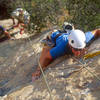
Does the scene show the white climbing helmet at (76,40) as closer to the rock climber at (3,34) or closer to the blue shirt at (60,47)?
the blue shirt at (60,47)

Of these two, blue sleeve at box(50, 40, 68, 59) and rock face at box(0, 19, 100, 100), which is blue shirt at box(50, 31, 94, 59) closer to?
blue sleeve at box(50, 40, 68, 59)

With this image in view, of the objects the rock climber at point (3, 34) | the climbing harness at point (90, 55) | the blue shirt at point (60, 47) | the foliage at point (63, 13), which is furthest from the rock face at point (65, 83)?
the rock climber at point (3, 34)

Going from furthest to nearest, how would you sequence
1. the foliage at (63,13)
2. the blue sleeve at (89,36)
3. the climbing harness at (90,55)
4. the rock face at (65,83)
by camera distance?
the foliage at (63,13) < the blue sleeve at (89,36) < the climbing harness at (90,55) < the rock face at (65,83)

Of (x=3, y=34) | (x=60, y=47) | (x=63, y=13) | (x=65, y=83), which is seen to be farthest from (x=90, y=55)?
(x=3, y=34)

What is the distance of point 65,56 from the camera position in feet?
10.1

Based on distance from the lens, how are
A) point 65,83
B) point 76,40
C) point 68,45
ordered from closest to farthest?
1. point 65,83
2. point 76,40
3. point 68,45

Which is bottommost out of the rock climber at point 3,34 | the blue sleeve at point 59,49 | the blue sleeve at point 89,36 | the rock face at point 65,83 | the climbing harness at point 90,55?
the rock climber at point 3,34

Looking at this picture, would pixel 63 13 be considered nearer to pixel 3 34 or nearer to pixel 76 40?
pixel 3 34

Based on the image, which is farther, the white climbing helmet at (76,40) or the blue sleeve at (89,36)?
the blue sleeve at (89,36)

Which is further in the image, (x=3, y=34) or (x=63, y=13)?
(x=3, y=34)

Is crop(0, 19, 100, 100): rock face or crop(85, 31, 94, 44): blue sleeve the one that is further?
crop(85, 31, 94, 44): blue sleeve

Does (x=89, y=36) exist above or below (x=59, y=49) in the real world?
above

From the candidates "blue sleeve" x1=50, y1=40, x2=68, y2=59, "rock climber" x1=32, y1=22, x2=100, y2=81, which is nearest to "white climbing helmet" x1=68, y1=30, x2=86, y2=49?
→ "rock climber" x1=32, y1=22, x2=100, y2=81

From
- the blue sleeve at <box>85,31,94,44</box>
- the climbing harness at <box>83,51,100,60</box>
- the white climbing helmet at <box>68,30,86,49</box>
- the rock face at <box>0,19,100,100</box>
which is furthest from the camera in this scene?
the blue sleeve at <box>85,31,94,44</box>
